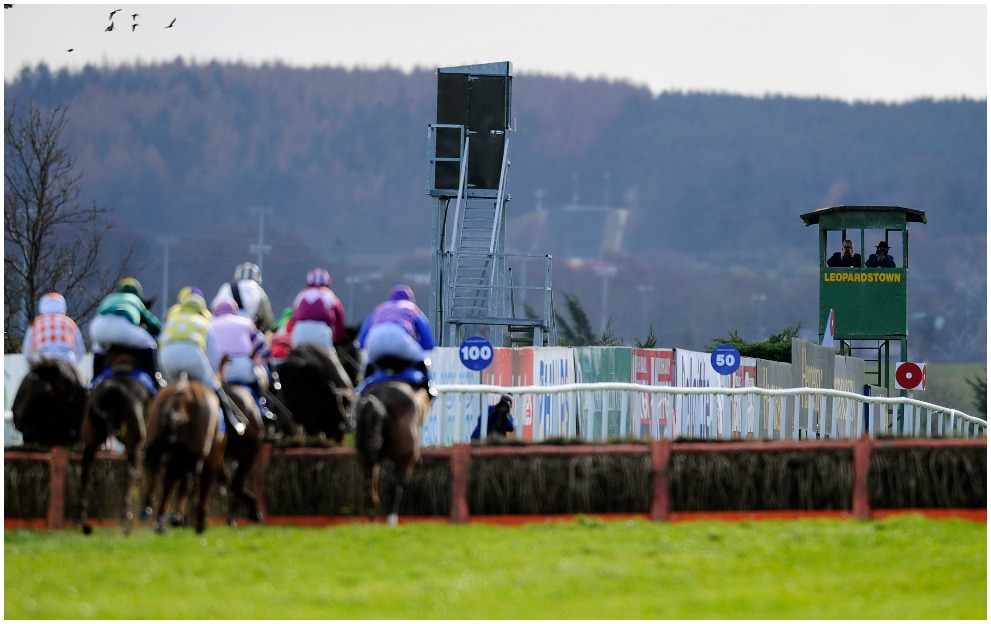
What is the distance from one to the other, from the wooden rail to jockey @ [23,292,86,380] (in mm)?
1466

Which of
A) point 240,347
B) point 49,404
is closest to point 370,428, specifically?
point 240,347

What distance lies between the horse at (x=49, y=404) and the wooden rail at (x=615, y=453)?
905 millimetres

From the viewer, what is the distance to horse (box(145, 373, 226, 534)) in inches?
650

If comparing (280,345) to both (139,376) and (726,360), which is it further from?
(726,360)

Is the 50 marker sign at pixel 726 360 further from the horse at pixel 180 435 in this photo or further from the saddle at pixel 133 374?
the horse at pixel 180 435

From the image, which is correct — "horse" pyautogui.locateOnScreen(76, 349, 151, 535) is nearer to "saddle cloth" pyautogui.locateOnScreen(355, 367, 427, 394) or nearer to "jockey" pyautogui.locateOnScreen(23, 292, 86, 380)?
"jockey" pyautogui.locateOnScreen(23, 292, 86, 380)

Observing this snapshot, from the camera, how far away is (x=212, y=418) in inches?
665

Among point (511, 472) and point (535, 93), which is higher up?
point (535, 93)

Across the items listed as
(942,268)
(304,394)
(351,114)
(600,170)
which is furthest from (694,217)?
(304,394)

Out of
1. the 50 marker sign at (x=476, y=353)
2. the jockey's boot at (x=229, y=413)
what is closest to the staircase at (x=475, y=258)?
the 50 marker sign at (x=476, y=353)

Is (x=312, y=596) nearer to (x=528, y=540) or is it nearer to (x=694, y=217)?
(x=528, y=540)

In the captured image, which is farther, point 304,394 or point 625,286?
point 625,286

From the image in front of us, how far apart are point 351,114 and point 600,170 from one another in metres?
21.2

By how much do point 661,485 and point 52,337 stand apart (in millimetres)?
6567
